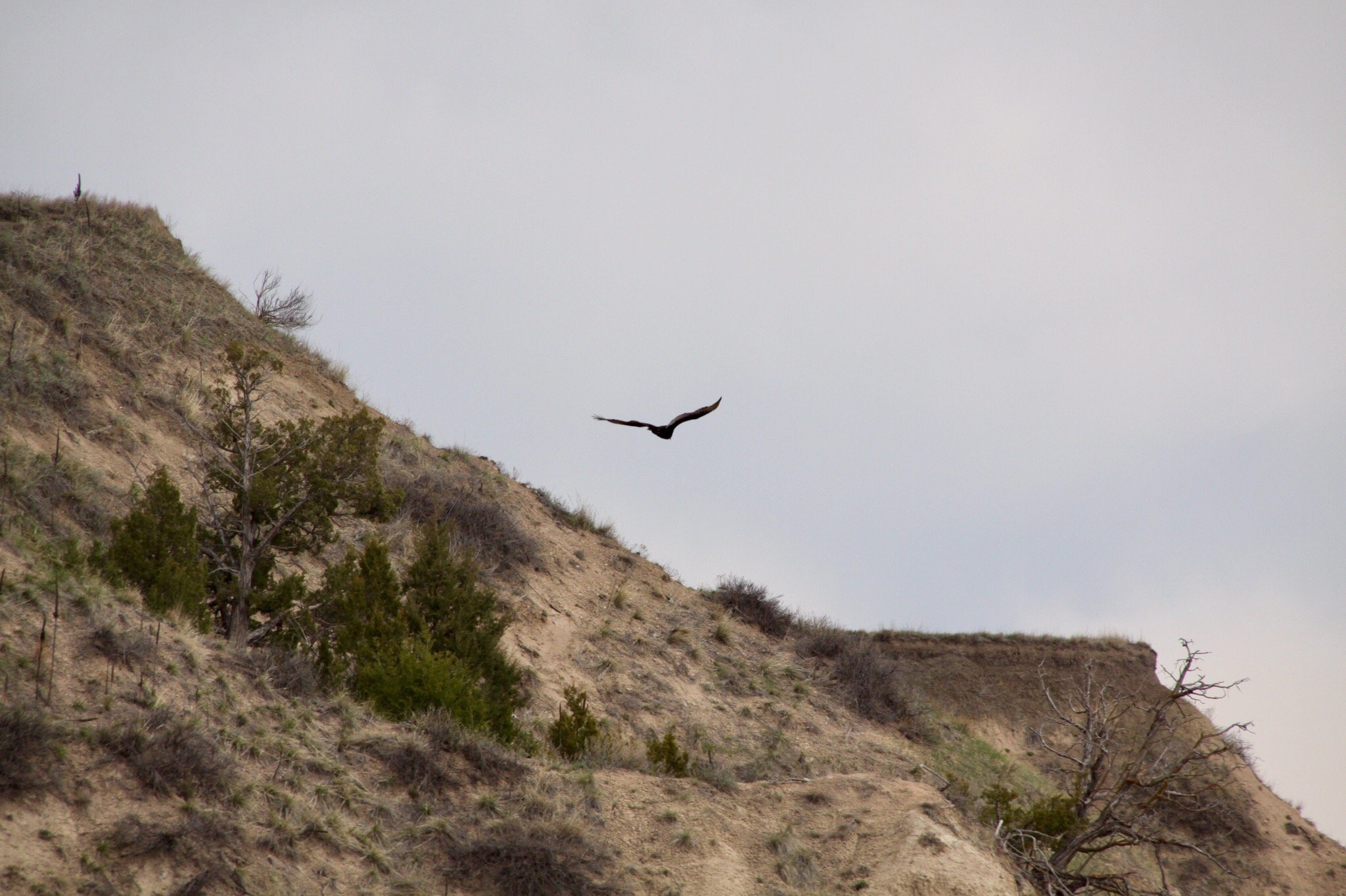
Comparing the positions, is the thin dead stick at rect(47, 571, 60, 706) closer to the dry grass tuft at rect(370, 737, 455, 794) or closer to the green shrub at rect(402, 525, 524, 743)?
the dry grass tuft at rect(370, 737, 455, 794)

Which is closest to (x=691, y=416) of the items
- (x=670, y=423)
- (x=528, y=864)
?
(x=670, y=423)

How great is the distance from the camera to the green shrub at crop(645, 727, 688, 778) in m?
16.8

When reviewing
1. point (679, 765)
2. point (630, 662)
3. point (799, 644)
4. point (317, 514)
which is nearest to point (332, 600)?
point (317, 514)

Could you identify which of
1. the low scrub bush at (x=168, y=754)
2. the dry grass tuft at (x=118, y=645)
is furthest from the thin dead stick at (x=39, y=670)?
the low scrub bush at (x=168, y=754)

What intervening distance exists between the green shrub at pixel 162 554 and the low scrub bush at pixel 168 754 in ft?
9.48

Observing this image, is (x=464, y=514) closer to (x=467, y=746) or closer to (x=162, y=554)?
(x=162, y=554)

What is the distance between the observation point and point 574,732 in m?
17.7

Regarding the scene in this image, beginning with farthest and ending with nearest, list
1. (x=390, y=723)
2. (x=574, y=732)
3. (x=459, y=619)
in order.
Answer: (x=459, y=619), (x=574, y=732), (x=390, y=723)

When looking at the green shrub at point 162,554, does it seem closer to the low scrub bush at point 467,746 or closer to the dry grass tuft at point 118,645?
the dry grass tuft at point 118,645

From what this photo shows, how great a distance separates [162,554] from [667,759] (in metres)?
8.04

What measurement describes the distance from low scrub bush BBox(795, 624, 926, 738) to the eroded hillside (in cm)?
11

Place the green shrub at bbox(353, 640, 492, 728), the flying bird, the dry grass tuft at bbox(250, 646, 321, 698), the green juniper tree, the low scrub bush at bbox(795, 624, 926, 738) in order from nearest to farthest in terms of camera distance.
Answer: the flying bird
the dry grass tuft at bbox(250, 646, 321, 698)
the green shrub at bbox(353, 640, 492, 728)
the green juniper tree
the low scrub bush at bbox(795, 624, 926, 738)

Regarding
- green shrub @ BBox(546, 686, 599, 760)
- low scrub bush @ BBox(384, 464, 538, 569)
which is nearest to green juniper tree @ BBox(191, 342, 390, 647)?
green shrub @ BBox(546, 686, 599, 760)

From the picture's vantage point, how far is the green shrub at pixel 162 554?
15172 millimetres
